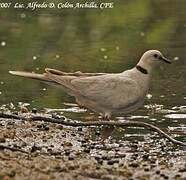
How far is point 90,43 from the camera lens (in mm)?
16359

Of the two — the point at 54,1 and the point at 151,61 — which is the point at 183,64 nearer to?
the point at 151,61

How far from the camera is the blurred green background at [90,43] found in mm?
11289

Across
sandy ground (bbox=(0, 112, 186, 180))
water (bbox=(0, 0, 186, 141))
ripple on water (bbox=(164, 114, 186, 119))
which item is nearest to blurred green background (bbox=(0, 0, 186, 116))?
water (bbox=(0, 0, 186, 141))

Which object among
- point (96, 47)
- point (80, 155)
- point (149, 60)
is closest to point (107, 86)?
point (149, 60)

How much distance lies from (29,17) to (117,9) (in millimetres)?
3460

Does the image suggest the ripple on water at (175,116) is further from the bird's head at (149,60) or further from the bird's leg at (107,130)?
the bird's leg at (107,130)

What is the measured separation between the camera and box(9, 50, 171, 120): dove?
883cm

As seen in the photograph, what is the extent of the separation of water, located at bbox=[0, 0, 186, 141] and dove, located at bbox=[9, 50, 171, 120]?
47cm

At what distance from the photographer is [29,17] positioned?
21141mm

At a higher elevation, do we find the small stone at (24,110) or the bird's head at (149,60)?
the bird's head at (149,60)

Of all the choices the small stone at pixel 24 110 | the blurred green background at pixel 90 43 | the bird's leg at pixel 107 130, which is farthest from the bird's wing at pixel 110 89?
the blurred green background at pixel 90 43

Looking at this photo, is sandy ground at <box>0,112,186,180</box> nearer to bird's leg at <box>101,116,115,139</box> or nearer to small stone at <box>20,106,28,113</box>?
bird's leg at <box>101,116,115,139</box>

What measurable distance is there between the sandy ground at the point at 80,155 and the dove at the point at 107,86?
0.43 m

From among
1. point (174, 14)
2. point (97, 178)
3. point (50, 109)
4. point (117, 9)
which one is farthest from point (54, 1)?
point (97, 178)
